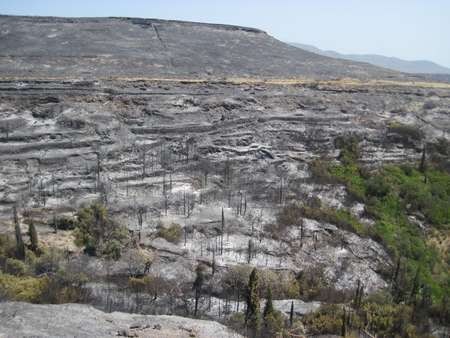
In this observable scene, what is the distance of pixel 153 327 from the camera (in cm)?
2047

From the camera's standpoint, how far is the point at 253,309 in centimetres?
2198

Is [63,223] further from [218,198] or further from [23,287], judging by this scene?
[218,198]

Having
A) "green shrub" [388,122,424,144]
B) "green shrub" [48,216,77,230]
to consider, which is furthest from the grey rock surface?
"green shrub" [388,122,424,144]

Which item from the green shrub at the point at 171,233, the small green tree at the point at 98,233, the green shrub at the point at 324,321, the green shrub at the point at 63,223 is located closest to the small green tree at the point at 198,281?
the green shrub at the point at 171,233

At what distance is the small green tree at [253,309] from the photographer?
69.9 ft

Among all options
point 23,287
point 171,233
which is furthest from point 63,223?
point 23,287

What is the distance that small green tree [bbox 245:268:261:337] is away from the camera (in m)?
21.3

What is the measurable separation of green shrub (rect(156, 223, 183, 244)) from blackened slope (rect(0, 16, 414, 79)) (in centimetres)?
2599

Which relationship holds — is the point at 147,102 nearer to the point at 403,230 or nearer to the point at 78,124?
the point at 78,124

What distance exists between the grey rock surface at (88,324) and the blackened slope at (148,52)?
107ft

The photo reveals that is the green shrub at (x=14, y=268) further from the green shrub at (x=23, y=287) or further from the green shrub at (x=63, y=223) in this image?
the green shrub at (x=63, y=223)

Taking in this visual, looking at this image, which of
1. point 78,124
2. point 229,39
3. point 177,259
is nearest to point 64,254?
point 177,259

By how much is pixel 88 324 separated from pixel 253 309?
663 centimetres

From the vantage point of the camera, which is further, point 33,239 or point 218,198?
point 218,198
